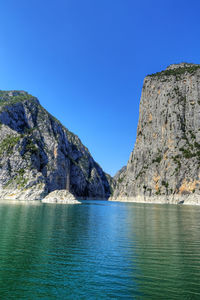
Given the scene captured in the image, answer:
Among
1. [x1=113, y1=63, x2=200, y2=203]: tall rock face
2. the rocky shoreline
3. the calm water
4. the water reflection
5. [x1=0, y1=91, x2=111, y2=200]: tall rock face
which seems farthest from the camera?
[x1=113, y1=63, x2=200, y2=203]: tall rock face

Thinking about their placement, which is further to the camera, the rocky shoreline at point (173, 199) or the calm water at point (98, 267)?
the rocky shoreline at point (173, 199)

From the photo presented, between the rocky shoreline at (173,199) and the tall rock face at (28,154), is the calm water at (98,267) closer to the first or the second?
the tall rock face at (28,154)

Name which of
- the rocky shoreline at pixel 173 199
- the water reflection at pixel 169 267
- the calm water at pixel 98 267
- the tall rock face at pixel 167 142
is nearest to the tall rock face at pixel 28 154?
the tall rock face at pixel 167 142

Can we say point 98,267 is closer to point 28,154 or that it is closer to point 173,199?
point 173,199

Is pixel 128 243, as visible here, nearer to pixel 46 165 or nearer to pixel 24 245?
pixel 24 245

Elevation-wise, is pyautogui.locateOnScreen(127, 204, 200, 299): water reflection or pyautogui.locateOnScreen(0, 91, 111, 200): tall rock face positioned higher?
pyautogui.locateOnScreen(0, 91, 111, 200): tall rock face

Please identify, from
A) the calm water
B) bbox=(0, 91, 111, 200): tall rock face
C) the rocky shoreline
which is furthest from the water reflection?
the rocky shoreline

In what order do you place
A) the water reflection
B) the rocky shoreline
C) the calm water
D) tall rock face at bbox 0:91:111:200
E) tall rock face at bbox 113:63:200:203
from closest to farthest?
the calm water, the water reflection, tall rock face at bbox 0:91:111:200, the rocky shoreline, tall rock face at bbox 113:63:200:203

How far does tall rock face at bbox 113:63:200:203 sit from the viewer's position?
452ft

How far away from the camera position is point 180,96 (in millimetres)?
164250

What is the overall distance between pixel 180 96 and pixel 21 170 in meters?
120

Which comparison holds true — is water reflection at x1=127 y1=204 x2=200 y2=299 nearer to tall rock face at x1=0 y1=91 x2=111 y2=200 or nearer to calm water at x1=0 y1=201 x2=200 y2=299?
calm water at x1=0 y1=201 x2=200 y2=299

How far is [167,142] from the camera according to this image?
15562 centimetres

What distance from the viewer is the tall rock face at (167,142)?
13768cm
